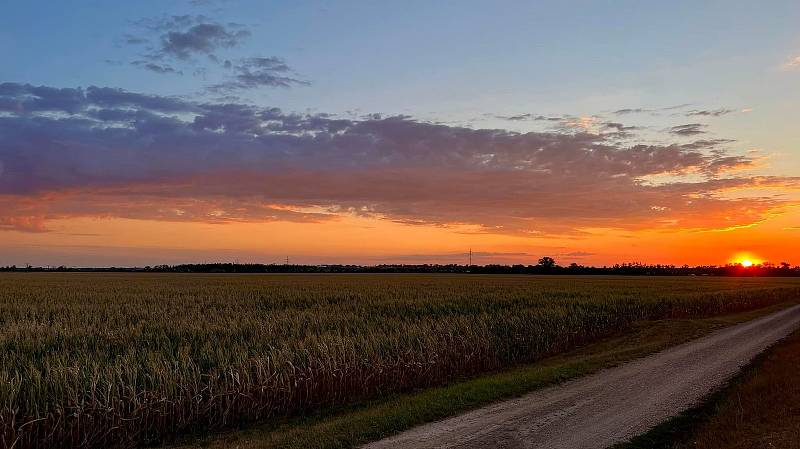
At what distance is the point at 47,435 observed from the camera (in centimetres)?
1150

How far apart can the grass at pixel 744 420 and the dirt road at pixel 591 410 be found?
39cm

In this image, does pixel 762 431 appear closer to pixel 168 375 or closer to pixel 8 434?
pixel 168 375

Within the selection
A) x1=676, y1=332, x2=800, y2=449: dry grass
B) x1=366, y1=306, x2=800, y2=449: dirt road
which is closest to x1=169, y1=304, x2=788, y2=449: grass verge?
x1=366, y1=306, x2=800, y2=449: dirt road

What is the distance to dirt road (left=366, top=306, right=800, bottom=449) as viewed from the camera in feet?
37.4

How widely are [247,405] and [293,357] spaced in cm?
246

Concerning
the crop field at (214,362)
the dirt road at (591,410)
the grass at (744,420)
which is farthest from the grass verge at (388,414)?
the grass at (744,420)

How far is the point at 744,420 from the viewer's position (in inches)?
498

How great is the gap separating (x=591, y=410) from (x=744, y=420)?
318cm

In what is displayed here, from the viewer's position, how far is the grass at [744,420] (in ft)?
36.5

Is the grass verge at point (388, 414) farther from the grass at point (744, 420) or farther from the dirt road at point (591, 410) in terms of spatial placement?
the grass at point (744, 420)

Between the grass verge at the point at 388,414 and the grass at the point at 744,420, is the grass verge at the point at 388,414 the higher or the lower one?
the lower one

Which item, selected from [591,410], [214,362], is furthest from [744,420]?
[214,362]

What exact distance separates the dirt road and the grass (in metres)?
0.39

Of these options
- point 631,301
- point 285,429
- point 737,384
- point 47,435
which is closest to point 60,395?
point 47,435
